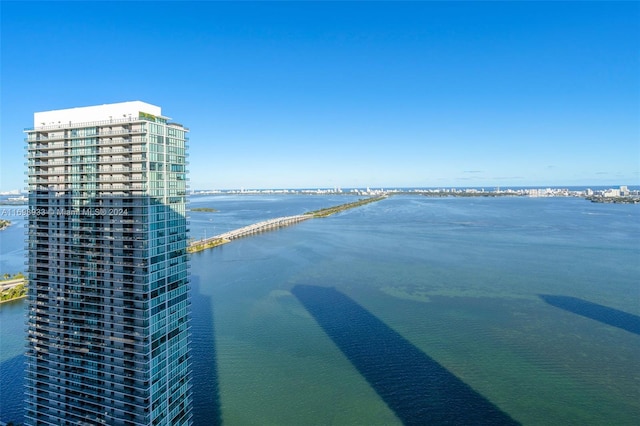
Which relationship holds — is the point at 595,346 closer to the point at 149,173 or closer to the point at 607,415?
the point at 607,415

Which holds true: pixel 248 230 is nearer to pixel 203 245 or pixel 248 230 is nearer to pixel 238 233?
pixel 238 233

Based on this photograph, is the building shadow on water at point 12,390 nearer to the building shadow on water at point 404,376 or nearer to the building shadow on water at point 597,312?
the building shadow on water at point 404,376

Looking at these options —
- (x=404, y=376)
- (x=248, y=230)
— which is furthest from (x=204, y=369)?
(x=248, y=230)

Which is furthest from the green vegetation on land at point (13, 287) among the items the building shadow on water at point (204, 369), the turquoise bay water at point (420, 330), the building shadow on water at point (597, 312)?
the building shadow on water at point (597, 312)

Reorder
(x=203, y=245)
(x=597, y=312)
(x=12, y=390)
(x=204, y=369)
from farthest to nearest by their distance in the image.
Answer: (x=203, y=245), (x=597, y=312), (x=204, y=369), (x=12, y=390)

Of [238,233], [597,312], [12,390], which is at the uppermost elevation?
[238,233]

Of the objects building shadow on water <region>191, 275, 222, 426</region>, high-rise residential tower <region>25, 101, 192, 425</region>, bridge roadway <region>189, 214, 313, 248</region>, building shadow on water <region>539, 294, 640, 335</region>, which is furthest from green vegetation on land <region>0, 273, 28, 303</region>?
building shadow on water <region>539, 294, 640, 335</region>

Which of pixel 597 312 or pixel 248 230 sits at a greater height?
pixel 248 230

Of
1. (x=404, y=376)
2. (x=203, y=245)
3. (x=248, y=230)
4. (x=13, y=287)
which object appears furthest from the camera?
(x=248, y=230)
